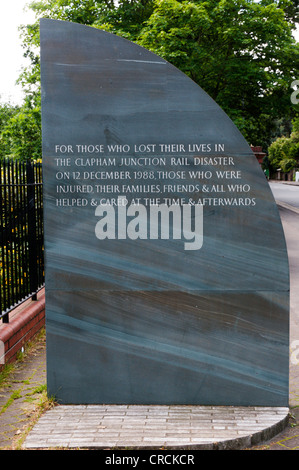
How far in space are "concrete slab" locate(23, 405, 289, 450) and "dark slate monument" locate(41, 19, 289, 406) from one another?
0.21 metres

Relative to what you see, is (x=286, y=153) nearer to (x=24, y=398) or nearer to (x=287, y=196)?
(x=287, y=196)

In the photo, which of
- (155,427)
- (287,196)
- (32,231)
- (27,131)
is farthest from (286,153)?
(155,427)

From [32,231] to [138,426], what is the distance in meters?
3.62

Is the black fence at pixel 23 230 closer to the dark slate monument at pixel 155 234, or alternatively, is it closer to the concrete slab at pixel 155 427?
the dark slate monument at pixel 155 234

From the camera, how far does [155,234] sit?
4781mm

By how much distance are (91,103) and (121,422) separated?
2.75 m

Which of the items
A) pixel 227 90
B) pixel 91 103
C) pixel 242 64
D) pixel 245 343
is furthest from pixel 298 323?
pixel 227 90

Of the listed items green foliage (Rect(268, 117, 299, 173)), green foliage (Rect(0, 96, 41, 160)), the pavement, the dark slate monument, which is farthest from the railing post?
green foliage (Rect(268, 117, 299, 173))

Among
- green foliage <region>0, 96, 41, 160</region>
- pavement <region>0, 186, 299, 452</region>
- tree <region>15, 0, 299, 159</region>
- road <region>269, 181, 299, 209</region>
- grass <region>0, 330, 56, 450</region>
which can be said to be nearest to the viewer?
pavement <region>0, 186, 299, 452</region>

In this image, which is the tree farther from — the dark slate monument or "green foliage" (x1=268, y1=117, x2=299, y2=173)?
"green foliage" (x1=268, y1=117, x2=299, y2=173)

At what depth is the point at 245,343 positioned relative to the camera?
4.79m

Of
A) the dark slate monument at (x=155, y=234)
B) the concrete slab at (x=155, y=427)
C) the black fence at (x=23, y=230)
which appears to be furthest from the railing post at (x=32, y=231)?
the concrete slab at (x=155, y=427)

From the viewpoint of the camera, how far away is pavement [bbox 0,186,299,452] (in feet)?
13.3
